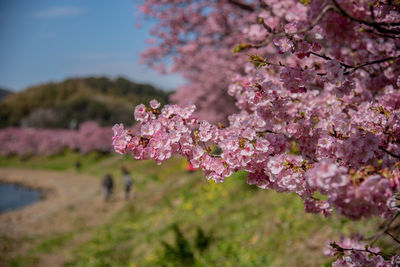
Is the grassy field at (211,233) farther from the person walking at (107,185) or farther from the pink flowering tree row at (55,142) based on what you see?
the pink flowering tree row at (55,142)

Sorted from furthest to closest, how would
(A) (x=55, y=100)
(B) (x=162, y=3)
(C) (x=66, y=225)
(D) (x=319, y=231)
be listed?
(A) (x=55, y=100) < (C) (x=66, y=225) < (B) (x=162, y=3) < (D) (x=319, y=231)

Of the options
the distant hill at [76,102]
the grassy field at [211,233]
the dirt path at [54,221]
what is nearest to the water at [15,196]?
the dirt path at [54,221]

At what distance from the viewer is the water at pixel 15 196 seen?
25625 mm

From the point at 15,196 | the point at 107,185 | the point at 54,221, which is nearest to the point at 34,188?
the point at 15,196

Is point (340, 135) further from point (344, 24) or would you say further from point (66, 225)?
point (66, 225)

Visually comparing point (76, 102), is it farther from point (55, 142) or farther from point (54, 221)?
point (54, 221)

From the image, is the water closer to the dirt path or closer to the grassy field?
the dirt path

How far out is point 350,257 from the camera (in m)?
1.93

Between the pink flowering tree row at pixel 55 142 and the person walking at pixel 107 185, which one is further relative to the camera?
the pink flowering tree row at pixel 55 142

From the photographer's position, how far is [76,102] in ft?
305

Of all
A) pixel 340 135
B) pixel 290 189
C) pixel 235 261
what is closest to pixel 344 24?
pixel 340 135

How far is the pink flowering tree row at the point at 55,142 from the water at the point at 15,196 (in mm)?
17027

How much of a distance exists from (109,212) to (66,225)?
7.19 feet

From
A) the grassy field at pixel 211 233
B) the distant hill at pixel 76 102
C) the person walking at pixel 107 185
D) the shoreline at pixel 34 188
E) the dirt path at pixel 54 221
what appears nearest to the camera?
the grassy field at pixel 211 233
